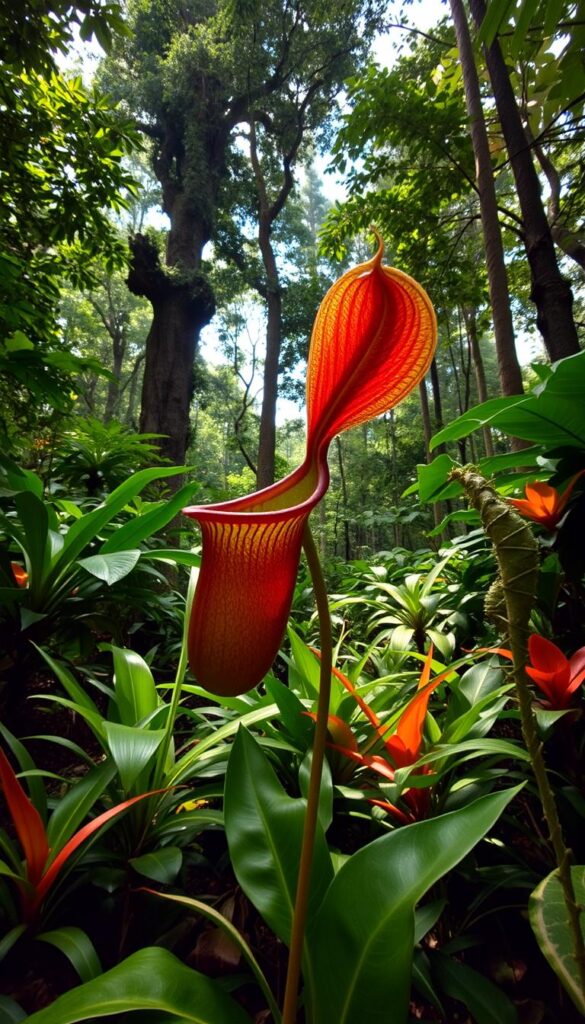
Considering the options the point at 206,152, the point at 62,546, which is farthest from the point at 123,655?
the point at 206,152

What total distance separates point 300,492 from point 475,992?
1.71ft

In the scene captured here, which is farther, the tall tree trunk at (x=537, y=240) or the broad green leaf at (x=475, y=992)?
the tall tree trunk at (x=537, y=240)

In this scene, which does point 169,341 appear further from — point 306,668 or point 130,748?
point 130,748

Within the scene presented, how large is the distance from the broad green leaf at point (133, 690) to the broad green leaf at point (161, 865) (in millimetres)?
212

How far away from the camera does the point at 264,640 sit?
0.36 metres

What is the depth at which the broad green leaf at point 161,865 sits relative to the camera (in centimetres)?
50

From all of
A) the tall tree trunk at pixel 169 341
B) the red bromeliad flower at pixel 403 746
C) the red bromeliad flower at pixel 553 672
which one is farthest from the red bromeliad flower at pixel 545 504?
the tall tree trunk at pixel 169 341

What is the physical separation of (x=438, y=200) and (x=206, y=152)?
546cm

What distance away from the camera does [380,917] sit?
38cm

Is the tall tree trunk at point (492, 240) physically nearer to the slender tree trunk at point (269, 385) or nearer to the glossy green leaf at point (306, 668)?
the glossy green leaf at point (306, 668)

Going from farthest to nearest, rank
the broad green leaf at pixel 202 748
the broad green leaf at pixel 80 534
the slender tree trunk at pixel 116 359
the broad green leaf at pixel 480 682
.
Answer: the slender tree trunk at pixel 116 359 → the broad green leaf at pixel 80 534 → the broad green leaf at pixel 480 682 → the broad green leaf at pixel 202 748

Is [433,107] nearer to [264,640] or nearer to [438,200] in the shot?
[438,200]

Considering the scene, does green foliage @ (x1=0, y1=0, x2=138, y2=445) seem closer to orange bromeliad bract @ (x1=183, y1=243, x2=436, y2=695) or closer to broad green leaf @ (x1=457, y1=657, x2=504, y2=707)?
orange bromeliad bract @ (x1=183, y1=243, x2=436, y2=695)

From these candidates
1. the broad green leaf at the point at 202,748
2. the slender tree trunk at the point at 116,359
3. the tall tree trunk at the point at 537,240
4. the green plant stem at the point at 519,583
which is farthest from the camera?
the slender tree trunk at the point at 116,359
